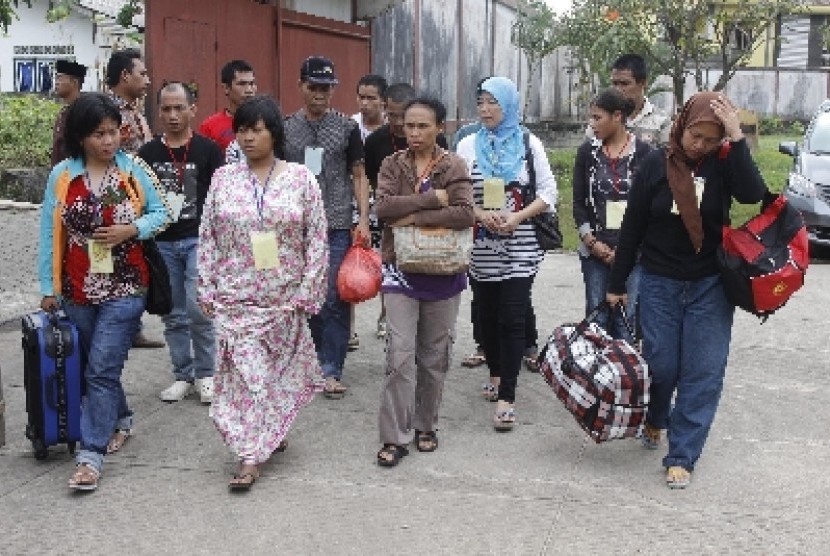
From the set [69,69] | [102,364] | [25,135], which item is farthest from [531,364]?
[25,135]

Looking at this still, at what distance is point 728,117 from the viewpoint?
4.77m

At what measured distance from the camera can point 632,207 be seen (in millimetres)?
5172

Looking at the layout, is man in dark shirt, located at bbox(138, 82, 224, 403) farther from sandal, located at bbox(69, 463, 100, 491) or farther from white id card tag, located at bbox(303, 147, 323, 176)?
Result: sandal, located at bbox(69, 463, 100, 491)

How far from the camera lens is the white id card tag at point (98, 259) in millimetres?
5070

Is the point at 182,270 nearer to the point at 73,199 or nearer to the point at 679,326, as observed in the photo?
the point at 73,199

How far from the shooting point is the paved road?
4.46 metres

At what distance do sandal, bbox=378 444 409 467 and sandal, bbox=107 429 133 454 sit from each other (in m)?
1.34

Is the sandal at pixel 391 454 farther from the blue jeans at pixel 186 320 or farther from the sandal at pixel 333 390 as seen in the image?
the blue jeans at pixel 186 320

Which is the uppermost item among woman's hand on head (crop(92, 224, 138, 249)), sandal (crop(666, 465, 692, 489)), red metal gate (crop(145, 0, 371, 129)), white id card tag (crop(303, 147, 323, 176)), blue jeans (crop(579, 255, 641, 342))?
red metal gate (crop(145, 0, 371, 129))

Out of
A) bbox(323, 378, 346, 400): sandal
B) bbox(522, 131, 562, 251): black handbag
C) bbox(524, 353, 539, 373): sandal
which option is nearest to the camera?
bbox(522, 131, 562, 251): black handbag

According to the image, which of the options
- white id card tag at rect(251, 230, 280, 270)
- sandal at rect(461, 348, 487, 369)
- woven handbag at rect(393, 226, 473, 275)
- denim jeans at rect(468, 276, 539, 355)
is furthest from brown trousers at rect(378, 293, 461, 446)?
sandal at rect(461, 348, 487, 369)

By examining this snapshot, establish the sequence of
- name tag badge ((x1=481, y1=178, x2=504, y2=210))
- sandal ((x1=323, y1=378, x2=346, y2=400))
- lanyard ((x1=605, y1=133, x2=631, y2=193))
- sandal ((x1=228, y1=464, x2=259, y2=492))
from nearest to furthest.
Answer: sandal ((x1=228, y1=464, x2=259, y2=492))
name tag badge ((x1=481, y1=178, x2=504, y2=210))
lanyard ((x1=605, y1=133, x2=631, y2=193))
sandal ((x1=323, y1=378, x2=346, y2=400))

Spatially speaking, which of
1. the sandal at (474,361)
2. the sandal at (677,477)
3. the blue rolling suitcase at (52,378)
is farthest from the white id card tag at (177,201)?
the sandal at (677,477)

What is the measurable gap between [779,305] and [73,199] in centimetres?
324
